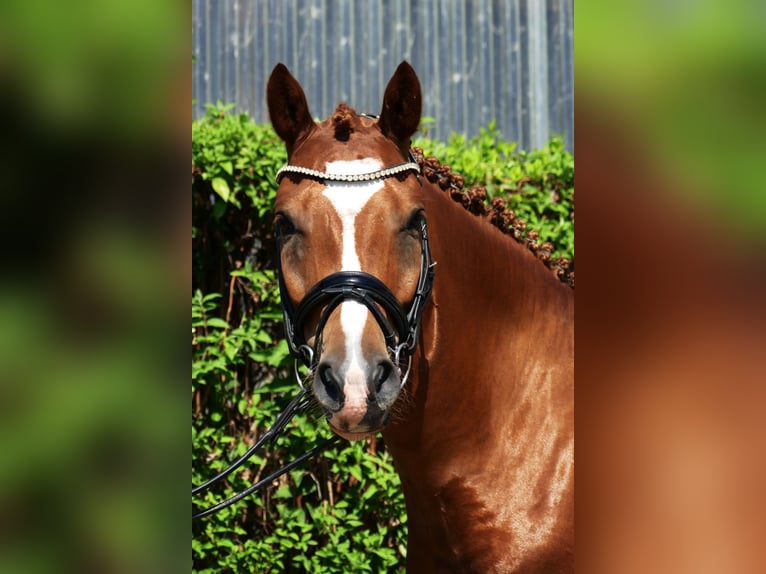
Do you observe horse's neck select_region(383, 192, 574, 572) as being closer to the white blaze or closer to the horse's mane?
the horse's mane

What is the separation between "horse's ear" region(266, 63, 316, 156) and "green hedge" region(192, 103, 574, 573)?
1550mm

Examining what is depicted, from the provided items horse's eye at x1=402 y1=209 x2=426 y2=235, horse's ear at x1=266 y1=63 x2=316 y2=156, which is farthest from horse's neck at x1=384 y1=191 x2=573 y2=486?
horse's ear at x1=266 y1=63 x2=316 y2=156

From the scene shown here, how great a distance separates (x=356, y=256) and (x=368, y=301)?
0.13 metres

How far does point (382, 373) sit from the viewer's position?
2066 mm

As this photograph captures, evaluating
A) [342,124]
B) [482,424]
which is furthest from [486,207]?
[482,424]

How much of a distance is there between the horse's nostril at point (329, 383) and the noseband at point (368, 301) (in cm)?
9

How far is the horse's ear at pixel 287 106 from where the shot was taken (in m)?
2.46

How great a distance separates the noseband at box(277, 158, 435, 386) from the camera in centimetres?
210
